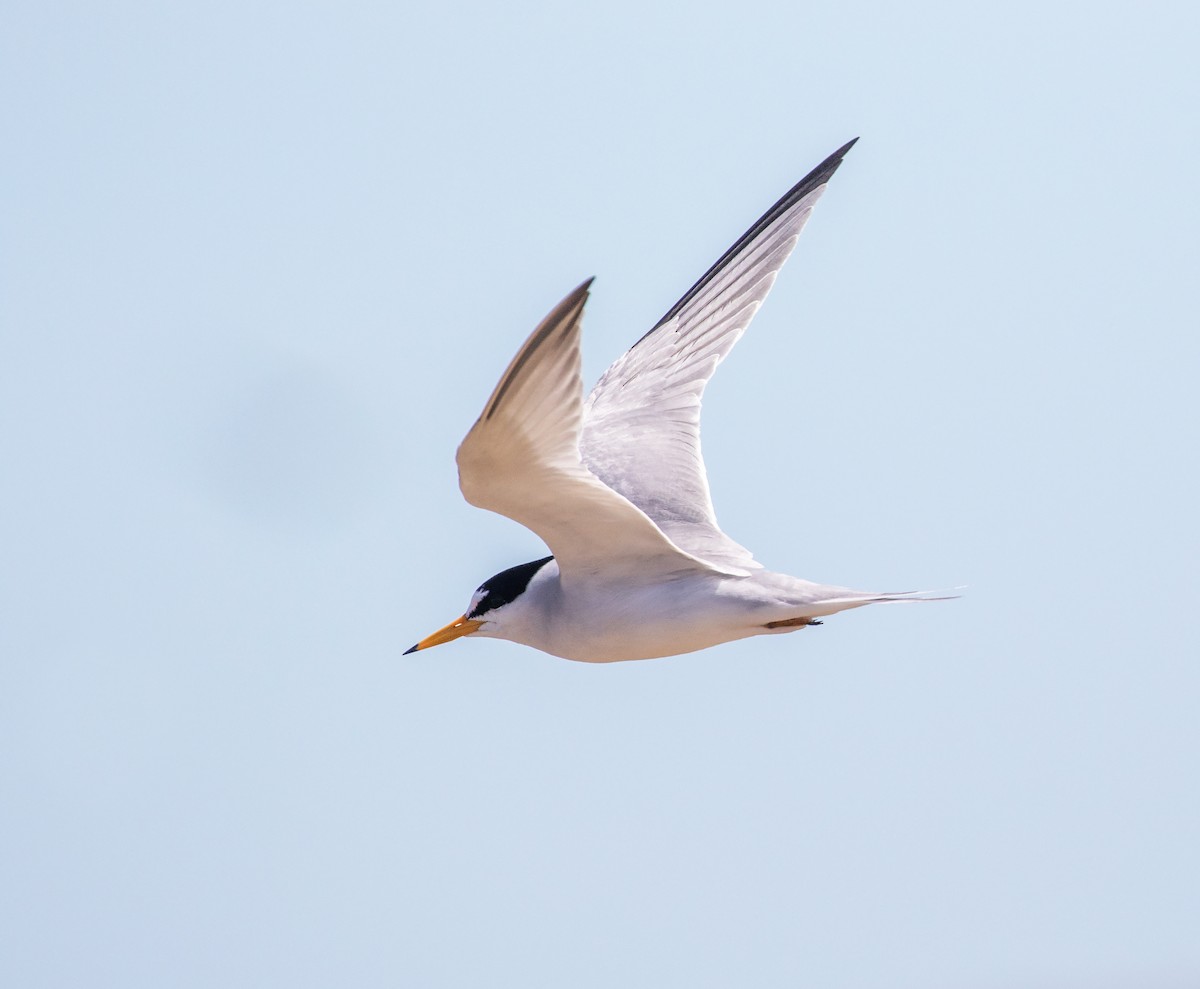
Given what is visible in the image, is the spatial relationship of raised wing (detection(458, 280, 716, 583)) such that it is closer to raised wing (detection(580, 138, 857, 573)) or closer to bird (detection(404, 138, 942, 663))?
bird (detection(404, 138, 942, 663))

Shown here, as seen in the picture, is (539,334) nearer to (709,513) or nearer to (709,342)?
(709,513)

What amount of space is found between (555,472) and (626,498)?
0.95 meters

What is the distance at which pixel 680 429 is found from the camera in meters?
7.92

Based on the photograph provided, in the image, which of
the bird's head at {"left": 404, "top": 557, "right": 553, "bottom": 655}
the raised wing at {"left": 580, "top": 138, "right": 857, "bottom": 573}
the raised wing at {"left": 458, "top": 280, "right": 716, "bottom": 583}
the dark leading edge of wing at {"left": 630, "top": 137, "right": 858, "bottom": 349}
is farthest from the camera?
the dark leading edge of wing at {"left": 630, "top": 137, "right": 858, "bottom": 349}

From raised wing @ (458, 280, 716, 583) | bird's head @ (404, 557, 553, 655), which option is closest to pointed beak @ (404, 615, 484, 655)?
bird's head @ (404, 557, 553, 655)

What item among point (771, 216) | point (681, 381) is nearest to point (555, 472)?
point (681, 381)

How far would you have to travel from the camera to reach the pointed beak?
702cm

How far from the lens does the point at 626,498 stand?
6.47m

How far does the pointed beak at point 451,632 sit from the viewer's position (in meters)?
7.02

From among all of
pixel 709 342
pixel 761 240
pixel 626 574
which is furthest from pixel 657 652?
pixel 761 240

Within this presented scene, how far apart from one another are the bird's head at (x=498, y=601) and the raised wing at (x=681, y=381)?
0.69 meters

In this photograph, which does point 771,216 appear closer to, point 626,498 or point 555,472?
point 626,498

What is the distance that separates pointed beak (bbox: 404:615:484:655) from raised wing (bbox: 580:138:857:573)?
36.2 inches

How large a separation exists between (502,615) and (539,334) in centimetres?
215
